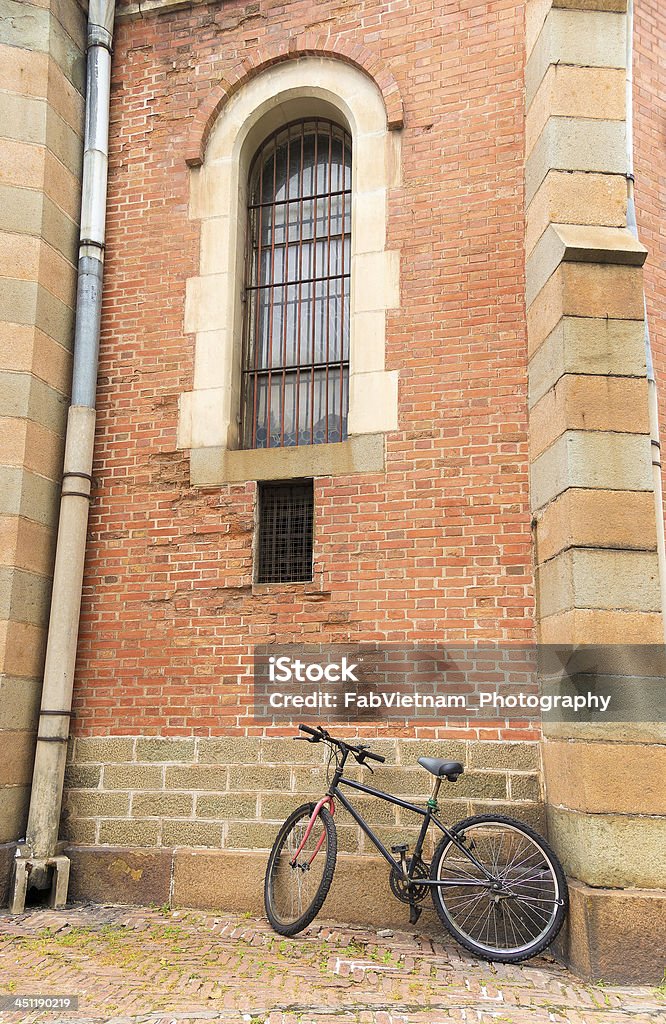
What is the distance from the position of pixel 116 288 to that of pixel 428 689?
4.17 meters

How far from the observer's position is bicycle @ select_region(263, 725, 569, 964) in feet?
17.5

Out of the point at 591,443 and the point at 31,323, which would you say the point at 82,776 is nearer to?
the point at 31,323

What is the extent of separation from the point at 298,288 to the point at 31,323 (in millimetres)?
2154

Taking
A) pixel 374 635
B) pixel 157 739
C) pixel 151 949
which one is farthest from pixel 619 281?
pixel 151 949

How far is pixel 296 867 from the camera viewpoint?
5871 millimetres

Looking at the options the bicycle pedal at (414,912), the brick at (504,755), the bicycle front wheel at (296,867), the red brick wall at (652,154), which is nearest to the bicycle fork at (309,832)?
the bicycle front wheel at (296,867)

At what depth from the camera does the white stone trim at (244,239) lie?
6.91m

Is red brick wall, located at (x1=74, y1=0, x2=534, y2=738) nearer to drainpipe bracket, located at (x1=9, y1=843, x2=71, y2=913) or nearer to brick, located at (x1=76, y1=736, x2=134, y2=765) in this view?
brick, located at (x1=76, y1=736, x2=134, y2=765)

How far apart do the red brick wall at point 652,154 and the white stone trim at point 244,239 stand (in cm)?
219

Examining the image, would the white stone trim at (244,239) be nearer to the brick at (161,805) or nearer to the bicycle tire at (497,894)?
the brick at (161,805)

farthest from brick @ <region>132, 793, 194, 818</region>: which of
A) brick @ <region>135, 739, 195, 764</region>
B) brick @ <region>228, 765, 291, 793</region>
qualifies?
brick @ <region>228, 765, 291, 793</region>

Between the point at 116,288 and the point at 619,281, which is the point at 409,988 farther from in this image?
the point at 116,288

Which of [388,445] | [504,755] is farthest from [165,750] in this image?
[388,445]

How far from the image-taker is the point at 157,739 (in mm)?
Answer: 6691
